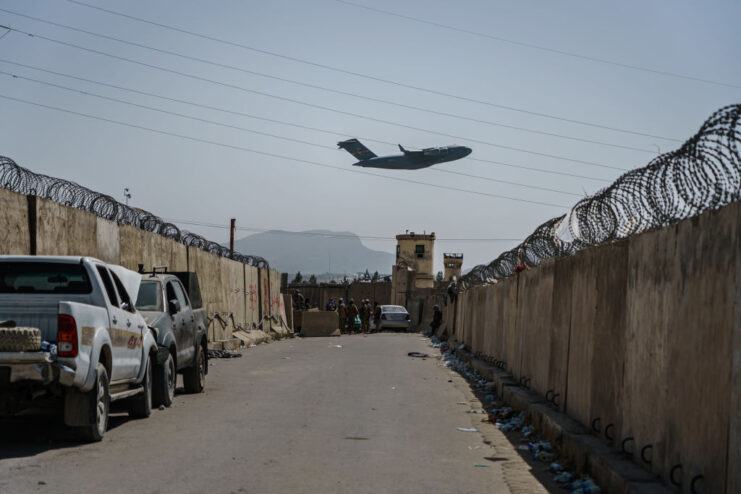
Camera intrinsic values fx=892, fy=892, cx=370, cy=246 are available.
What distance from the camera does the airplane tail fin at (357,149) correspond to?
311 feet

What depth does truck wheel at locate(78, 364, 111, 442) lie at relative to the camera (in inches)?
350

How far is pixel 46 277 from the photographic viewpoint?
977cm

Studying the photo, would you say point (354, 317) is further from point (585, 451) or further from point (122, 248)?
point (585, 451)

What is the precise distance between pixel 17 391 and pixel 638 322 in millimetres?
5698

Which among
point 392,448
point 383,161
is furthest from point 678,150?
point 383,161

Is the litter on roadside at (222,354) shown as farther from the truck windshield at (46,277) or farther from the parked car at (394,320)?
the parked car at (394,320)

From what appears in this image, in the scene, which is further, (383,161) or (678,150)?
(383,161)

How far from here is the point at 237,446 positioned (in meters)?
8.86

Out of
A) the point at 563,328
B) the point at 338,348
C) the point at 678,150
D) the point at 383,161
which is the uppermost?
the point at 383,161

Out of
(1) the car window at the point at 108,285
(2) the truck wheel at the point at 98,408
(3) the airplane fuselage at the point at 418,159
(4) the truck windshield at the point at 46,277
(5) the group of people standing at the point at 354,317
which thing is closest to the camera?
(2) the truck wheel at the point at 98,408

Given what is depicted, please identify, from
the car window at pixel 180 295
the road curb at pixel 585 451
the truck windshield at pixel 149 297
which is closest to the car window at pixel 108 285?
the truck windshield at pixel 149 297

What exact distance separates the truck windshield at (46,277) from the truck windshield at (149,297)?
11.6ft

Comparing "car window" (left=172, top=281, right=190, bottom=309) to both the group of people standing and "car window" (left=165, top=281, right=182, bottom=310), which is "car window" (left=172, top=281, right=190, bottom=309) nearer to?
"car window" (left=165, top=281, right=182, bottom=310)

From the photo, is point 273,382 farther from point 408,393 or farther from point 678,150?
point 678,150
